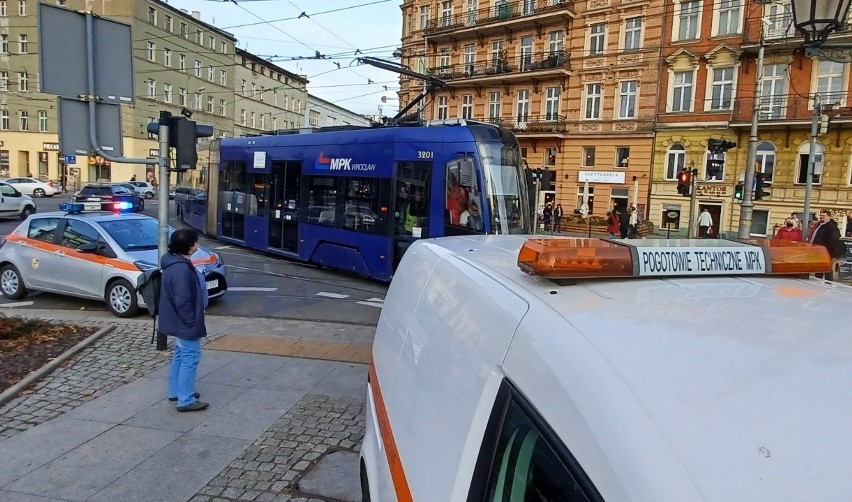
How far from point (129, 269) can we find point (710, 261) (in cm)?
888

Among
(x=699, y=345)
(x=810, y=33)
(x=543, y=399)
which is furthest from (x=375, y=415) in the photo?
(x=810, y=33)

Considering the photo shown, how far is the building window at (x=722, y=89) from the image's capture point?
96.1 feet

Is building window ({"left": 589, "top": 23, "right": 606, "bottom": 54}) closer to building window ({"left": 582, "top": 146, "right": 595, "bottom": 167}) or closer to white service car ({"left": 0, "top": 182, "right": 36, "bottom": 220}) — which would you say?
building window ({"left": 582, "top": 146, "right": 595, "bottom": 167})

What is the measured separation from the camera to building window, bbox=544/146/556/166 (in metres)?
35.4

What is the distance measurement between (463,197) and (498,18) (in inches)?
1199

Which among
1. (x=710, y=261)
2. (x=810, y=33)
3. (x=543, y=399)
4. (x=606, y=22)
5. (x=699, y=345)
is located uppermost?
(x=606, y=22)

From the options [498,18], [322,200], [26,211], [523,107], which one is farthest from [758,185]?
[26,211]

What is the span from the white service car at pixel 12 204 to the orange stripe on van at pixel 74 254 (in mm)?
16027

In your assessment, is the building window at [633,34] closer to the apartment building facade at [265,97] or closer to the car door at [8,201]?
the car door at [8,201]

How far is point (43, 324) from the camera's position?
7.31 meters

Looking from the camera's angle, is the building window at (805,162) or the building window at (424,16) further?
the building window at (424,16)

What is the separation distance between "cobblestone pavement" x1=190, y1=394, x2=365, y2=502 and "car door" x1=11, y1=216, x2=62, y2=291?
6657 mm

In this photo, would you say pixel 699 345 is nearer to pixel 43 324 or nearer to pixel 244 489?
pixel 244 489

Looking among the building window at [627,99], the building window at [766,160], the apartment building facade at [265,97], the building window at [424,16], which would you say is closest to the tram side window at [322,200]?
the building window at [627,99]
